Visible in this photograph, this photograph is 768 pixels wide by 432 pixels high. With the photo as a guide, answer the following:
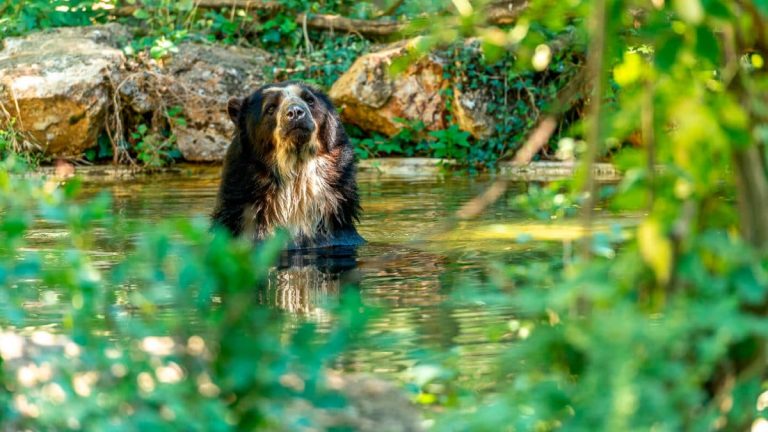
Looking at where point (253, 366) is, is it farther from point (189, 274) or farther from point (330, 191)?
point (330, 191)

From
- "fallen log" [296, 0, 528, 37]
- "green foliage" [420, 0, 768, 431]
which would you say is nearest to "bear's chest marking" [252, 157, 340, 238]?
"green foliage" [420, 0, 768, 431]

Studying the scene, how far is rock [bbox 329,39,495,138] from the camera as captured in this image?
47.6 ft

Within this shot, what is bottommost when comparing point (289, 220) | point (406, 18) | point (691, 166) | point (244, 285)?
point (289, 220)

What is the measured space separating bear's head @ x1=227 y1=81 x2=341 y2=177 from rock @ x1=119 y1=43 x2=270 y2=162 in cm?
541

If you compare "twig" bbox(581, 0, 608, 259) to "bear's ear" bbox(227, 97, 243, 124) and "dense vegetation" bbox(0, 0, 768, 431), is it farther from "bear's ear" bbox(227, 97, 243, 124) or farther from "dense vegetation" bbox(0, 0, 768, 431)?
"bear's ear" bbox(227, 97, 243, 124)

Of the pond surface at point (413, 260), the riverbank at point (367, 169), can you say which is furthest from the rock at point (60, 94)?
the pond surface at point (413, 260)

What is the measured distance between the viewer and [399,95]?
1470 cm

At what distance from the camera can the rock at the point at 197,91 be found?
580 inches

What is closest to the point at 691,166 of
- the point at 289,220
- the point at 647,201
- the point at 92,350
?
the point at 647,201

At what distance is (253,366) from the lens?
248 centimetres

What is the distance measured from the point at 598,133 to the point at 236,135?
6873mm

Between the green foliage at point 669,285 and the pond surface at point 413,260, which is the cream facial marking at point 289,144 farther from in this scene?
the green foliage at point 669,285

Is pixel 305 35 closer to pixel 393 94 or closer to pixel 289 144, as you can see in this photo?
pixel 393 94

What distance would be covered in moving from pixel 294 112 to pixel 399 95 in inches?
232
